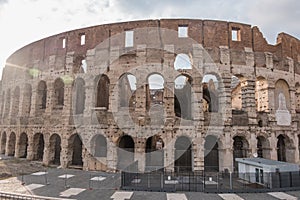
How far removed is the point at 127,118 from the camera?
1775cm

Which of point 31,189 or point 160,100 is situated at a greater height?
point 160,100

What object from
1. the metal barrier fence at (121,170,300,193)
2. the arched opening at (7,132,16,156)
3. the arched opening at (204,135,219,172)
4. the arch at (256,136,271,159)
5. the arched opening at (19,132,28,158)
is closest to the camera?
the metal barrier fence at (121,170,300,193)

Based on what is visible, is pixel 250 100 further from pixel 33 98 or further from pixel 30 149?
pixel 30 149

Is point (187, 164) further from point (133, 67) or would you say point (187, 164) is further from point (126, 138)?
point (133, 67)

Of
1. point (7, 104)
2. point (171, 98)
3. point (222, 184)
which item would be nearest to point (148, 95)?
point (171, 98)

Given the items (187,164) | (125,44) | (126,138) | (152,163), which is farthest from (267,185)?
(125,44)

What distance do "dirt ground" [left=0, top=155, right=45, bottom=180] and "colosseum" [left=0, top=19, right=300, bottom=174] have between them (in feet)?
3.31

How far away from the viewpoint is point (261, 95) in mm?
19828

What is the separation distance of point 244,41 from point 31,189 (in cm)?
1827

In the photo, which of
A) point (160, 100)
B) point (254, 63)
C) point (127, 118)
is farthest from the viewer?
point (160, 100)

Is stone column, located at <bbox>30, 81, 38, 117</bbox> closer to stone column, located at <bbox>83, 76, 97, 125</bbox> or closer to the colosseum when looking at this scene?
the colosseum

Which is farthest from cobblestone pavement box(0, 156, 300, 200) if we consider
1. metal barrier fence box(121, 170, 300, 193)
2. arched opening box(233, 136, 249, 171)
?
arched opening box(233, 136, 249, 171)

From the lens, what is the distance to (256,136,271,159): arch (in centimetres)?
1845

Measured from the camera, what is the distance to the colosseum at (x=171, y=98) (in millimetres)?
17562
